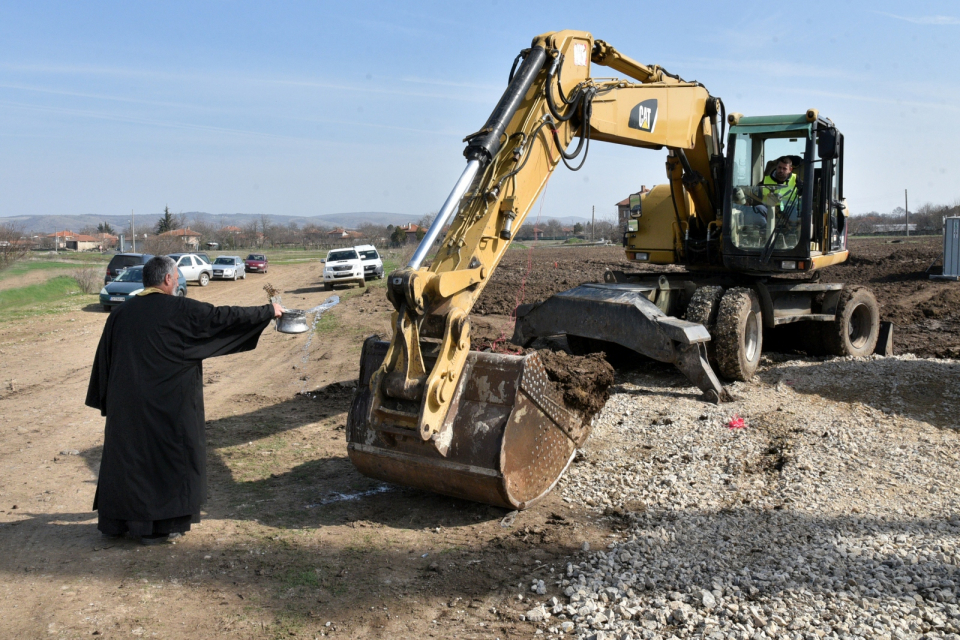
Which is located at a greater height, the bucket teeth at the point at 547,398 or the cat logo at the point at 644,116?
the cat logo at the point at 644,116

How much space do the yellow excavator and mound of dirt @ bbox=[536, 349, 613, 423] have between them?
0.11 m

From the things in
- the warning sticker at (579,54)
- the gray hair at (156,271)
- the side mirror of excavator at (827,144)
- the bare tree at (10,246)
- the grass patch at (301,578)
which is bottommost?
the grass patch at (301,578)

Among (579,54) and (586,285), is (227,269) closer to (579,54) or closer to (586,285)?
(586,285)

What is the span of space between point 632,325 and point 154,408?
498 cm

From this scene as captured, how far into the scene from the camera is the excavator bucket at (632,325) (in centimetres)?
782

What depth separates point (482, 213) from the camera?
213 inches

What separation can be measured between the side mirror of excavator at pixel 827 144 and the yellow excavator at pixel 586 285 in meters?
0.02

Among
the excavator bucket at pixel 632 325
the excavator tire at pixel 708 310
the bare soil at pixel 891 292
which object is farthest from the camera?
the bare soil at pixel 891 292

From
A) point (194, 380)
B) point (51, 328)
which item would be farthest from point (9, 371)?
point (194, 380)

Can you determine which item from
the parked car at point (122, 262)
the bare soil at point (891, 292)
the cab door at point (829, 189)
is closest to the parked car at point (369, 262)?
the bare soil at point (891, 292)

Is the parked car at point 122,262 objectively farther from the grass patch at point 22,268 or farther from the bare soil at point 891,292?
the bare soil at point 891,292

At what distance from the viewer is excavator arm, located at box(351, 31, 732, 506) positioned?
4.70 meters

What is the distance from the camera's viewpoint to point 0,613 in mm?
3898

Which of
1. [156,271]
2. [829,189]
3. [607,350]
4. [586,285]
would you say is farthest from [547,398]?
[829,189]
